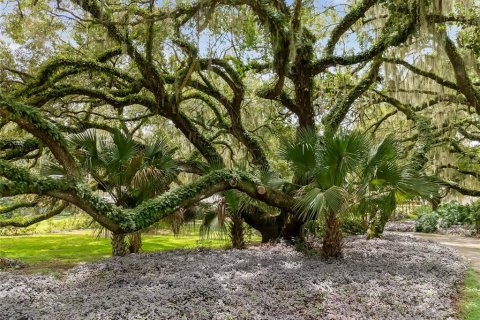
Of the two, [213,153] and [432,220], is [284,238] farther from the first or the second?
[432,220]

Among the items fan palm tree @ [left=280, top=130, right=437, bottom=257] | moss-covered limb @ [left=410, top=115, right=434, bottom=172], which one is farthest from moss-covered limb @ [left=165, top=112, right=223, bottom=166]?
moss-covered limb @ [left=410, top=115, right=434, bottom=172]

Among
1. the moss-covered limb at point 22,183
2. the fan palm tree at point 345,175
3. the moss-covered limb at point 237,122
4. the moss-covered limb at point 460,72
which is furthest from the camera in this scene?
the moss-covered limb at point 237,122

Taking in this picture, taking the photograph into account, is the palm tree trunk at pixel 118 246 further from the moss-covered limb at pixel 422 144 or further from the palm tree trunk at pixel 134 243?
the moss-covered limb at pixel 422 144

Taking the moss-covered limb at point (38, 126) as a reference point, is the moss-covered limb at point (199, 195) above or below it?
below

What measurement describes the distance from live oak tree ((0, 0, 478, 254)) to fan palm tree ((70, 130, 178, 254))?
28 cm

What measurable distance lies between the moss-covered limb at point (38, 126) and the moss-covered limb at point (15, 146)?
10.4ft

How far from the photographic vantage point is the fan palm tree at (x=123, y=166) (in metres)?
6.79

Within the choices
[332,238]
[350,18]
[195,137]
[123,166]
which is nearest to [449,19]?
[350,18]

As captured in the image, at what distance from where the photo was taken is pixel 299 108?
888 cm

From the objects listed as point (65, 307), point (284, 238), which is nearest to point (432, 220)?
point (284, 238)

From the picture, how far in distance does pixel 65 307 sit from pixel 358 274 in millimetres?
3825

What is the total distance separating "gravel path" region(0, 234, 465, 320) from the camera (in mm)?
4043

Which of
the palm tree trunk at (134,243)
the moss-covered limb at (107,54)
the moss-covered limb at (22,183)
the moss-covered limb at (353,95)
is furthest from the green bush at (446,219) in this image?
the moss-covered limb at (22,183)

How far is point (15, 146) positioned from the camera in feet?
24.8
